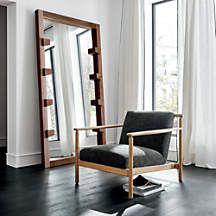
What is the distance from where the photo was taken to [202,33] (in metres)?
3.94

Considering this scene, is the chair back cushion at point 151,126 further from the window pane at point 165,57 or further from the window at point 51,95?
the window pane at point 165,57

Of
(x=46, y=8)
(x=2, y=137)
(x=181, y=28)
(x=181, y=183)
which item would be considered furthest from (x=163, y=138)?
(x=2, y=137)

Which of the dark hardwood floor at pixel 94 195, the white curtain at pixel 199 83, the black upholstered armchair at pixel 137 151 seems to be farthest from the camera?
the white curtain at pixel 199 83

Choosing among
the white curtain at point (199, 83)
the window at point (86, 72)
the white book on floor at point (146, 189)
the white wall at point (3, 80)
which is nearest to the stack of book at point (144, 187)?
the white book on floor at point (146, 189)

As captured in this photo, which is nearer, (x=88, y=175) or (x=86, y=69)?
(x=88, y=175)

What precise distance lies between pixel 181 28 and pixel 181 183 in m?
2.11

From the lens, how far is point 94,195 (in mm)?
2738

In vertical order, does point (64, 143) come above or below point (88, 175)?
above

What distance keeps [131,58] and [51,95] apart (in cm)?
142

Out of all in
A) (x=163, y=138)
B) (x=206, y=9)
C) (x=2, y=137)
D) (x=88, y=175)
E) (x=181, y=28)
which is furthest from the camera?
(x=2, y=137)

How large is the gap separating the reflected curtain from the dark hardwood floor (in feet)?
4.89

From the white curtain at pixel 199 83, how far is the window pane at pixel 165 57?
20.5 inches

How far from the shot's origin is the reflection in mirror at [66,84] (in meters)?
4.15

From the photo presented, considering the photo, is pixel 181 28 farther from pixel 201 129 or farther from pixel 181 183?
pixel 181 183
